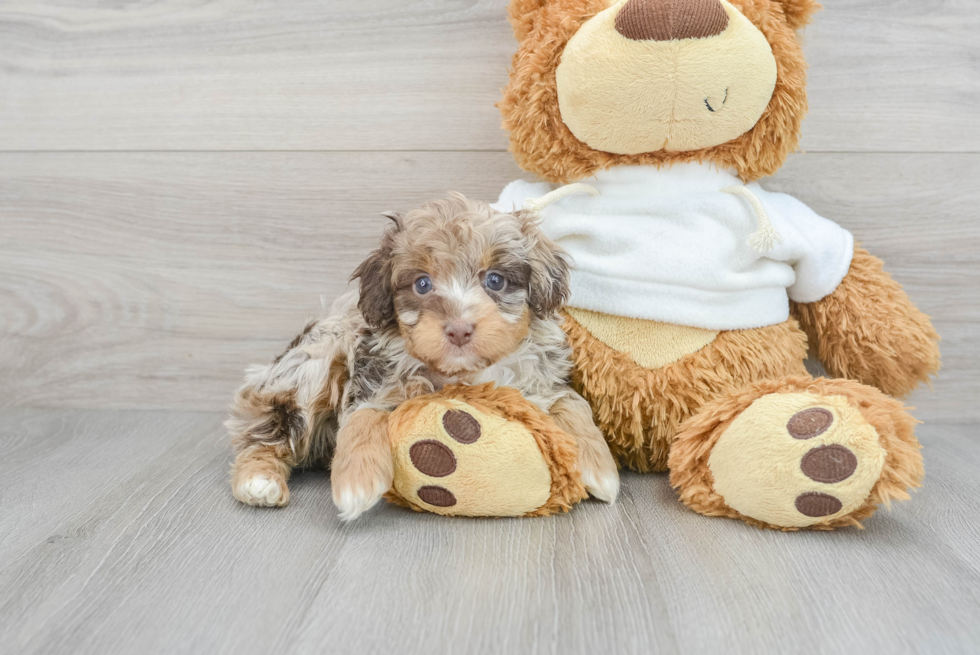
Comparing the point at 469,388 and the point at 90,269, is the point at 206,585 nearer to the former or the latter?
the point at 469,388

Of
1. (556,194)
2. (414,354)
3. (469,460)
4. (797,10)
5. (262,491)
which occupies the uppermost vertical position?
(797,10)

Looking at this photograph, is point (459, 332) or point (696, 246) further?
point (696, 246)

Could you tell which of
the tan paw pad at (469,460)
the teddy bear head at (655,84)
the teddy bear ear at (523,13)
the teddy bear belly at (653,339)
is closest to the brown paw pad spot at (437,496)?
the tan paw pad at (469,460)

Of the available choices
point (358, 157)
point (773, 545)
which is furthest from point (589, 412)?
point (358, 157)

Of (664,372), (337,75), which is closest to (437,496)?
(664,372)

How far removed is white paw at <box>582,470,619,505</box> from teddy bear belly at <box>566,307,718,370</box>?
23 centimetres

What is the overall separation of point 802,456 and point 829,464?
1.5 inches

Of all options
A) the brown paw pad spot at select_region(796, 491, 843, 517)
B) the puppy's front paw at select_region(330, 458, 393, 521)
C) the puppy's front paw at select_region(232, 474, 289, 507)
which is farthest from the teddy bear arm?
the puppy's front paw at select_region(232, 474, 289, 507)

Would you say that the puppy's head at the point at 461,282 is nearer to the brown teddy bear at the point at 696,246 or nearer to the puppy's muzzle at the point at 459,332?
the puppy's muzzle at the point at 459,332

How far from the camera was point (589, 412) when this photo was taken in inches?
52.0

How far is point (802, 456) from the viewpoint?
1.11m

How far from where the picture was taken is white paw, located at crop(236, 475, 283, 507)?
4.20 ft

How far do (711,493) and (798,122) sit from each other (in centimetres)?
70

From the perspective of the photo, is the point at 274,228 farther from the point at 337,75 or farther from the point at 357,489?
the point at 357,489
